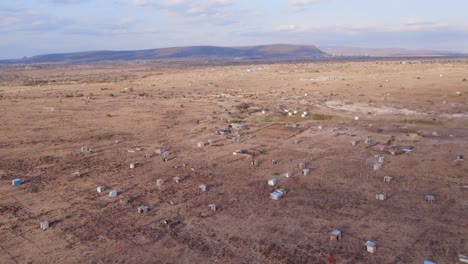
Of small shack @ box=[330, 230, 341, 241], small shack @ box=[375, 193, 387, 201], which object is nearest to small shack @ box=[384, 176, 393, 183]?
small shack @ box=[375, 193, 387, 201]

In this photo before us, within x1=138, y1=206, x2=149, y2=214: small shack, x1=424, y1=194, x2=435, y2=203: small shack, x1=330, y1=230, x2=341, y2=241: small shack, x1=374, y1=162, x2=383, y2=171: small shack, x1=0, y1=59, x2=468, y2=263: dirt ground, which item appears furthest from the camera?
x1=374, y1=162, x2=383, y2=171: small shack

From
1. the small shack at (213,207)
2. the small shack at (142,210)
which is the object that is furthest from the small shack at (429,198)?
the small shack at (142,210)

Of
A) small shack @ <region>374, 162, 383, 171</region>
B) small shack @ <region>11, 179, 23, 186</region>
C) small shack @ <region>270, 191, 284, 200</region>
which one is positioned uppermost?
small shack @ <region>374, 162, 383, 171</region>

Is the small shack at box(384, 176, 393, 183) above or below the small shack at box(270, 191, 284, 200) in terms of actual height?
above

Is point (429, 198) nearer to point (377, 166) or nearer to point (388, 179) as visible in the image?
point (388, 179)

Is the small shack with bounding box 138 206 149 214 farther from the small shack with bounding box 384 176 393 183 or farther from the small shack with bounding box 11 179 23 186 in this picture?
the small shack with bounding box 384 176 393 183

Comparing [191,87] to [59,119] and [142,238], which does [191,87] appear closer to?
[59,119]

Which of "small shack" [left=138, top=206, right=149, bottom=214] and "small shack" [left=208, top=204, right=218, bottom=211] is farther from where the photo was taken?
"small shack" [left=208, top=204, right=218, bottom=211]

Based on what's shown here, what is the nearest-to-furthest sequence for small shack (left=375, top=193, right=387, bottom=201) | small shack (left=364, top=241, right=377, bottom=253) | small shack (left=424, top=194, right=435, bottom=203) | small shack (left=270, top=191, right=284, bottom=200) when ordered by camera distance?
small shack (left=364, top=241, right=377, bottom=253)
small shack (left=424, top=194, right=435, bottom=203)
small shack (left=375, top=193, right=387, bottom=201)
small shack (left=270, top=191, right=284, bottom=200)

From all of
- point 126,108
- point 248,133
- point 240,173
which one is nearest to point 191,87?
point 126,108
